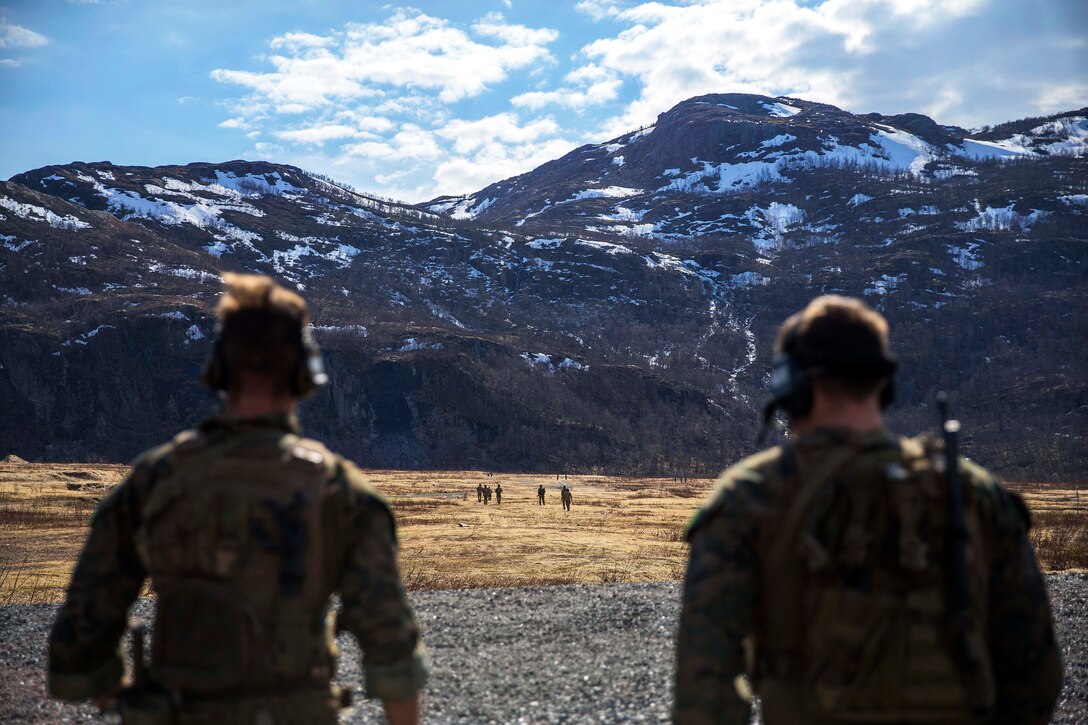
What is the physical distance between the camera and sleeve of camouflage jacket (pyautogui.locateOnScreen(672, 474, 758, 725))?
247 centimetres

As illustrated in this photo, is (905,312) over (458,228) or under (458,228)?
under

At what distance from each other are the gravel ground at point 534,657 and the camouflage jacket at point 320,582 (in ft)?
17.9

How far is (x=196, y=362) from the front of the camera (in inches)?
4080

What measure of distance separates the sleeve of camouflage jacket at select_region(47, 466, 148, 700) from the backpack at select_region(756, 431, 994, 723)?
196cm

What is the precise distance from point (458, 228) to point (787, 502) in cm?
19861

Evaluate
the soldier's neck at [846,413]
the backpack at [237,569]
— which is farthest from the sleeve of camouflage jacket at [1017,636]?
the backpack at [237,569]

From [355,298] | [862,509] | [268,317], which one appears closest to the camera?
[862,509]

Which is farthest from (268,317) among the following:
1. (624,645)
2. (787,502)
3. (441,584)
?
(441,584)

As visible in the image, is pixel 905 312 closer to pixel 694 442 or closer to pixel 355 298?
pixel 694 442

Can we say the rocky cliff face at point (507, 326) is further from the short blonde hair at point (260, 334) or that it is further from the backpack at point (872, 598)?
the backpack at point (872, 598)

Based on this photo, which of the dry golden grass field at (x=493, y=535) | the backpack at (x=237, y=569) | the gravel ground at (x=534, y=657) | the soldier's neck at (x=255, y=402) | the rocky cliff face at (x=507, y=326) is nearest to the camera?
the backpack at (x=237, y=569)

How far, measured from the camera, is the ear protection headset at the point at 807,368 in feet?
8.41

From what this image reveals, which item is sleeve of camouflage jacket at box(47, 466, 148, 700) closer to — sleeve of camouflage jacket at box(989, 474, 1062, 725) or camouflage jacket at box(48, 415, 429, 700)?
camouflage jacket at box(48, 415, 429, 700)

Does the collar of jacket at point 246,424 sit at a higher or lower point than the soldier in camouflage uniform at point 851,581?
higher
